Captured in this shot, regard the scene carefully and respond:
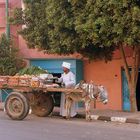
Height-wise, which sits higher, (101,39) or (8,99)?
(101,39)

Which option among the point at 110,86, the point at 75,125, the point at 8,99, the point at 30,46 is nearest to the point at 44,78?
the point at 8,99

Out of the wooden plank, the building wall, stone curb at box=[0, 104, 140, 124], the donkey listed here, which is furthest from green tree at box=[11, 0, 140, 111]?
stone curb at box=[0, 104, 140, 124]

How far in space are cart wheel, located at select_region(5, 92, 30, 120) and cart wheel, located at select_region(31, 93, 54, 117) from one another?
107 cm

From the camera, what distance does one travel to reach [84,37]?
16406 mm

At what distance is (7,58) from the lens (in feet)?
73.8

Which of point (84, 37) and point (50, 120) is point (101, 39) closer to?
point (84, 37)

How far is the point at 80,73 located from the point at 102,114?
17.2ft

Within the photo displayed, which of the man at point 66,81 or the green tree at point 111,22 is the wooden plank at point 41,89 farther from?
the green tree at point 111,22

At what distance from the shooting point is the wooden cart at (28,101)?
15.4 metres

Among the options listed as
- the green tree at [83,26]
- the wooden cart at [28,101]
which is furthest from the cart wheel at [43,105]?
the green tree at [83,26]

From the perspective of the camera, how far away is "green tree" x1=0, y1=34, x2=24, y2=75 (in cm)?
2244

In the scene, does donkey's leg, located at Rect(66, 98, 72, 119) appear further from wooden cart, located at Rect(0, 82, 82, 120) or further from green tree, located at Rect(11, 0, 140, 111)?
green tree, located at Rect(11, 0, 140, 111)

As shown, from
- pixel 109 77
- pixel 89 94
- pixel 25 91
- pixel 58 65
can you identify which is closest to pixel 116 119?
pixel 89 94

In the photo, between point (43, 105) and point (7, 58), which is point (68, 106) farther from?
point (7, 58)
